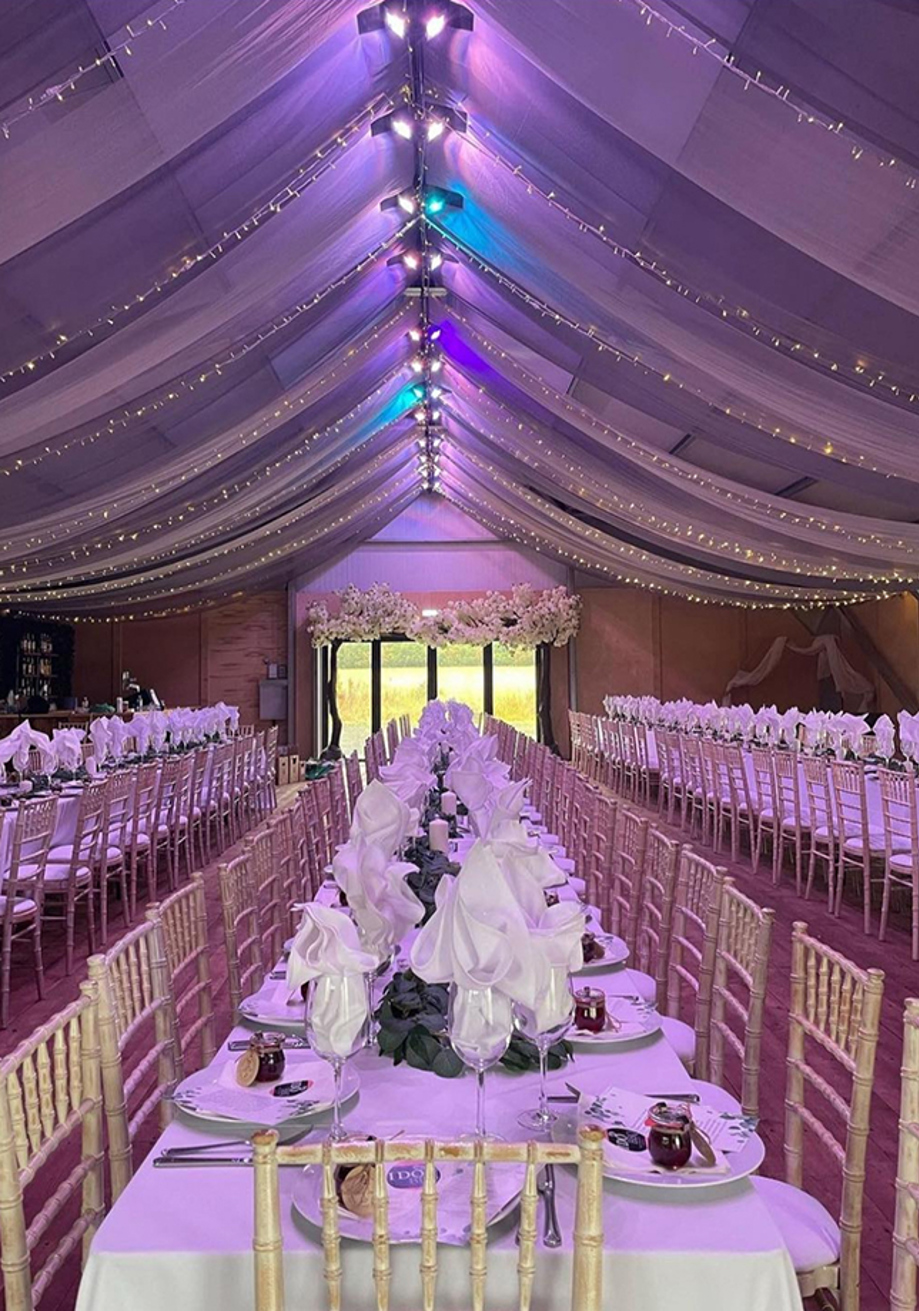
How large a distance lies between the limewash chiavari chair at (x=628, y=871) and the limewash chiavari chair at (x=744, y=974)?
790mm

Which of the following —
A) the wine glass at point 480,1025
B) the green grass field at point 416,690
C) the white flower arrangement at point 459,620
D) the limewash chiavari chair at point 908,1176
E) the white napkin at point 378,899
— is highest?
the white flower arrangement at point 459,620

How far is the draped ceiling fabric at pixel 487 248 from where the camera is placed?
11.6 feet

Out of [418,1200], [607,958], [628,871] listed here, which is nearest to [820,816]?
[628,871]

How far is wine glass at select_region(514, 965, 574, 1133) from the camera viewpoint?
157cm

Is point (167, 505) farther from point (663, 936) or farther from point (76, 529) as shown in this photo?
point (663, 936)

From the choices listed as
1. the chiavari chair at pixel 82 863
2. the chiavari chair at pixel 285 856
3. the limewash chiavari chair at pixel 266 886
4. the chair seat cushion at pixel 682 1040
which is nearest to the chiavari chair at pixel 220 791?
the chiavari chair at pixel 82 863

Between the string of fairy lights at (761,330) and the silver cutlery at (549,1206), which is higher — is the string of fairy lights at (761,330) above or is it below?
above

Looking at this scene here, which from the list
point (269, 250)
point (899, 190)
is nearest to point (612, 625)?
point (269, 250)

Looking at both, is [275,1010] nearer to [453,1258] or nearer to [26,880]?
[453,1258]

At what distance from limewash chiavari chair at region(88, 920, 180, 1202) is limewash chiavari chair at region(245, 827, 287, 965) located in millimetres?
807

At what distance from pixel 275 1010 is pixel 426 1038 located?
46 centimetres

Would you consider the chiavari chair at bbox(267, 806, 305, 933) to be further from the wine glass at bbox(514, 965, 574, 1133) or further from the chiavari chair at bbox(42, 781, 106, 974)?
the wine glass at bbox(514, 965, 574, 1133)

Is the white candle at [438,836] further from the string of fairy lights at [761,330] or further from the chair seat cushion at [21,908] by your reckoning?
the string of fairy lights at [761,330]

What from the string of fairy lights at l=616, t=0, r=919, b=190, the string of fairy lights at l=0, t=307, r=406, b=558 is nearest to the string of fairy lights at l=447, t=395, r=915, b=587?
the string of fairy lights at l=0, t=307, r=406, b=558
